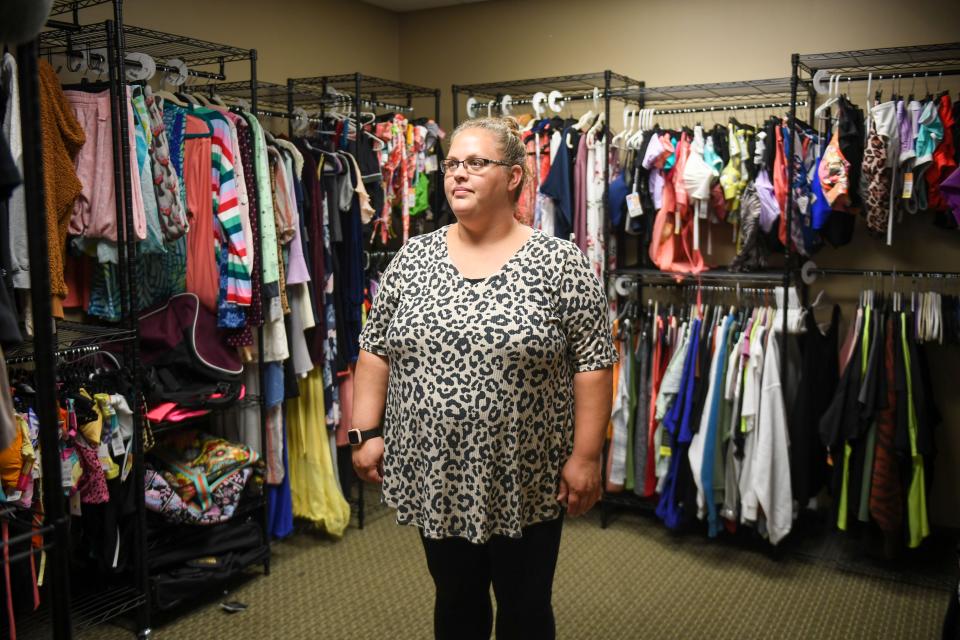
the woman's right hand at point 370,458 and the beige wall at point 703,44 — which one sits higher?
the beige wall at point 703,44

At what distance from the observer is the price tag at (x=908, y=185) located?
10.3ft

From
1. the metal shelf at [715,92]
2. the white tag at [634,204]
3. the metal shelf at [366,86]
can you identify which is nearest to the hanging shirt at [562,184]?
the white tag at [634,204]

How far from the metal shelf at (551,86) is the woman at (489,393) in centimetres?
198

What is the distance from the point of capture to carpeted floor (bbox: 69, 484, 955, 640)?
2838mm

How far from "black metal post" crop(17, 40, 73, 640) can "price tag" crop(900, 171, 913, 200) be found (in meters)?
2.94

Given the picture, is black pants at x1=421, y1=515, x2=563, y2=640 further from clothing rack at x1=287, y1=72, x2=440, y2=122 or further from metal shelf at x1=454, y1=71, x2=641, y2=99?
metal shelf at x1=454, y1=71, x2=641, y2=99

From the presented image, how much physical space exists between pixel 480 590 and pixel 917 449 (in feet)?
6.36

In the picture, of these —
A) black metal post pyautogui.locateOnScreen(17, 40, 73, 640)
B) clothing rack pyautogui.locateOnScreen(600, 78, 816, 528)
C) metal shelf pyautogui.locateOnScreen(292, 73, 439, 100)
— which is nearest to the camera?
black metal post pyautogui.locateOnScreen(17, 40, 73, 640)

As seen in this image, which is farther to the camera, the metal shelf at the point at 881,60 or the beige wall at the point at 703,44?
the beige wall at the point at 703,44

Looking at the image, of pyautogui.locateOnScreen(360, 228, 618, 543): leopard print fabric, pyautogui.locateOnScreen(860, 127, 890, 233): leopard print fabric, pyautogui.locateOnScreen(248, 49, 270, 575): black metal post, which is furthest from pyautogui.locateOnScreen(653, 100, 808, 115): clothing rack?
pyautogui.locateOnScreen(360, 228, 618, 543): leopard print fabric

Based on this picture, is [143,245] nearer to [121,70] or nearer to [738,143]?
[121,70]

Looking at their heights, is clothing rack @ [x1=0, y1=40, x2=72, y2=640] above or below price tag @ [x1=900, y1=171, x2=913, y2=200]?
below

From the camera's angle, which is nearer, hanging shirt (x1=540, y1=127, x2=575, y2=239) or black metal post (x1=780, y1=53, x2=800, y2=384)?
black metal post (x1=780, y1=53, x2=800, y2=384)

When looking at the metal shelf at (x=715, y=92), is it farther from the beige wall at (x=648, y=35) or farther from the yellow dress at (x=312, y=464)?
the yellow dress at (x=312, y=464)
